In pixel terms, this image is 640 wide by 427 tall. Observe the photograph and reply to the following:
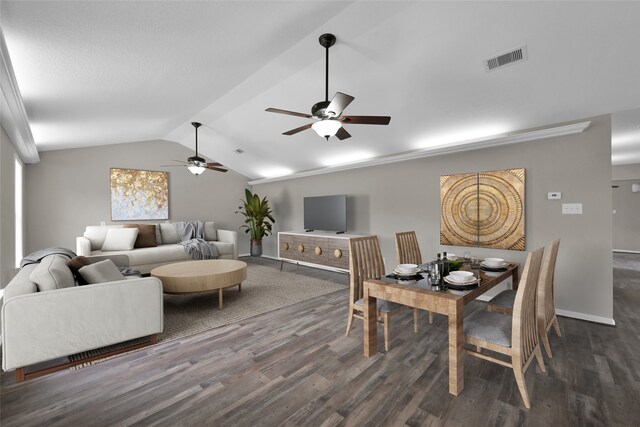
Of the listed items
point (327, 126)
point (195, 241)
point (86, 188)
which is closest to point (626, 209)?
point (327, 126)

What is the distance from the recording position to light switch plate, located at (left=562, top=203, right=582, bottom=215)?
10.1 feet

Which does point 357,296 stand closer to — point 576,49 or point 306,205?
point 576,49

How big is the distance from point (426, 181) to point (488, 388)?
2.94 meters

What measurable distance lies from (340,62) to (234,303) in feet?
10.2

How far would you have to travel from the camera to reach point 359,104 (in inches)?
143

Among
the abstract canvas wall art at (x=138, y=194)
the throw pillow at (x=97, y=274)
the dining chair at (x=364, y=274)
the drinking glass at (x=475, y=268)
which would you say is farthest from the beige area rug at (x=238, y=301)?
the abstract canvas wall art at (x=138, y=194)

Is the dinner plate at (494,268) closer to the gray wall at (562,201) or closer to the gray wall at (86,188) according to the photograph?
the gray wall at (562,201)

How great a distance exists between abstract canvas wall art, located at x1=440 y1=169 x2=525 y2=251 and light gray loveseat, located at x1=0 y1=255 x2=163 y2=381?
3634mm

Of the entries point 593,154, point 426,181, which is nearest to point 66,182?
point 426,181

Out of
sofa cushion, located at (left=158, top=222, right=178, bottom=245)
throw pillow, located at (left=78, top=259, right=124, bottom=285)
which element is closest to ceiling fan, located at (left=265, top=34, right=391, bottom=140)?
throw pillow, located at (left=78, top=259, right=124, bottom=285)

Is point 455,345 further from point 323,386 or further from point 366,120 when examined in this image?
point 366,120

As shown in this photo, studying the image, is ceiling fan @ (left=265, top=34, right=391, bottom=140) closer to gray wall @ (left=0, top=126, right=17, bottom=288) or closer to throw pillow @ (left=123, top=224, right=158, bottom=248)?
gray wall @ (left=0, top=126, right=17, bottom=288)

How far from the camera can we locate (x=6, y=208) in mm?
3072

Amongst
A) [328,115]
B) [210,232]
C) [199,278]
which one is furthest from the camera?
[210,232]
